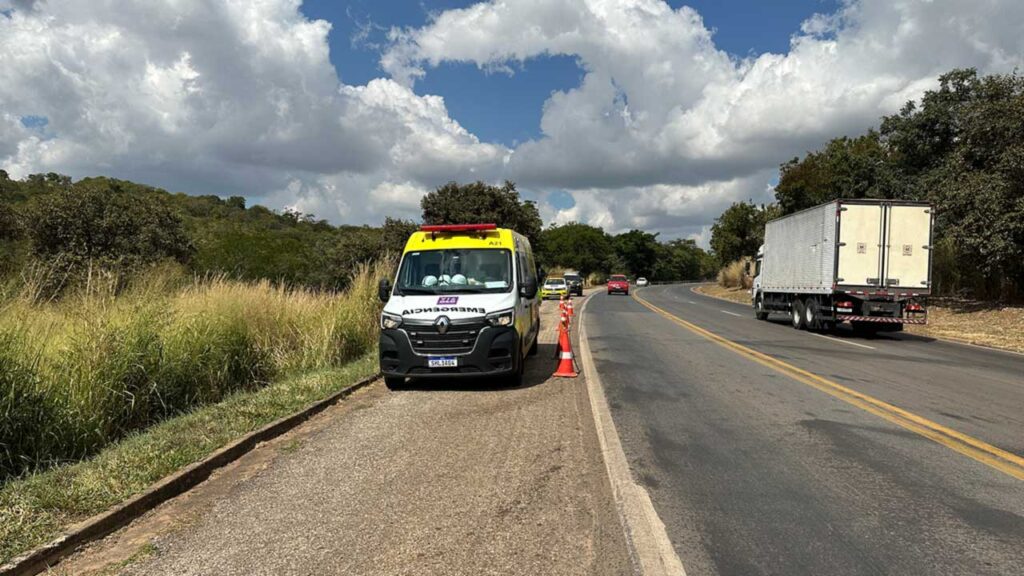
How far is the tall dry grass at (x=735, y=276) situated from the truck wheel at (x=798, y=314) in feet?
116

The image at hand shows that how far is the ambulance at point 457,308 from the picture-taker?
8.37 metres

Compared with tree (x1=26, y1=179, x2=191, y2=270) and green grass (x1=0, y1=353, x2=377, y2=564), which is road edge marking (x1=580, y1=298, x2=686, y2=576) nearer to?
green grass (x1=0, y1=353, x2=377, y2=564)

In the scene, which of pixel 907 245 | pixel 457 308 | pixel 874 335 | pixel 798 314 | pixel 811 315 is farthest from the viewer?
pixel 798 314

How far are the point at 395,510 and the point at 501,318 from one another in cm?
444

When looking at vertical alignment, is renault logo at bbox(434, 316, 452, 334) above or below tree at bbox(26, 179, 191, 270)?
below

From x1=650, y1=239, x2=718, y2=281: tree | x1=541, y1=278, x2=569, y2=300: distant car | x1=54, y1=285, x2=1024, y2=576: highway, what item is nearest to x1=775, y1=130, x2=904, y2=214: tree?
x1=541, y1=278, x2=569, y2=300: distant car

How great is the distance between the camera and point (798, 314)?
63.9 ft

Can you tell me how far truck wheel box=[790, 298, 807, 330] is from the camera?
62.8 ft

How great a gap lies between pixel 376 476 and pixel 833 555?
10.6 feet

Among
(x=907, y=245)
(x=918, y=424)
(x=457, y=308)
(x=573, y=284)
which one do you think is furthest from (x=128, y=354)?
(x=573, y=284)

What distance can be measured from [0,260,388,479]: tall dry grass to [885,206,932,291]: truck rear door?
14.3 metres

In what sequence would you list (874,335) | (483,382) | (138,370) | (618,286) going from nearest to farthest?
(138,370), (483,382), (874,335), (618,286)

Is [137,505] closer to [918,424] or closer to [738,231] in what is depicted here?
[918,424]

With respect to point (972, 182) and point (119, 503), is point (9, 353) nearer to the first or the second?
point (119, 503)
